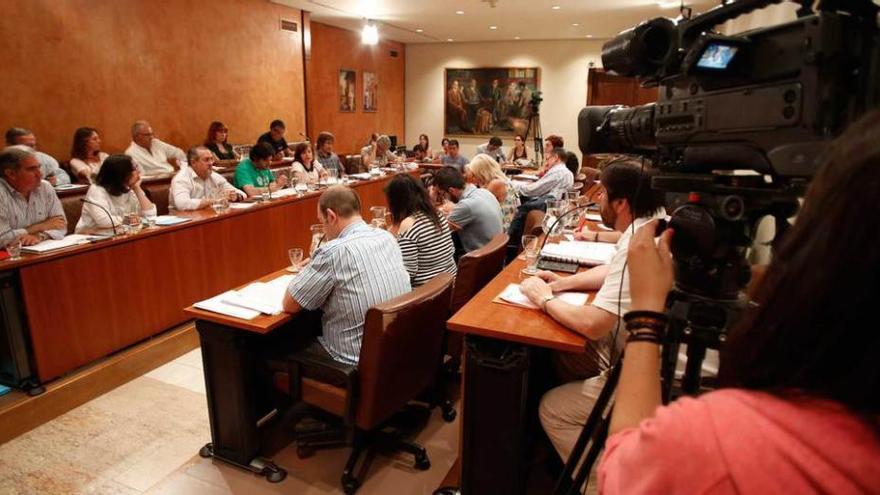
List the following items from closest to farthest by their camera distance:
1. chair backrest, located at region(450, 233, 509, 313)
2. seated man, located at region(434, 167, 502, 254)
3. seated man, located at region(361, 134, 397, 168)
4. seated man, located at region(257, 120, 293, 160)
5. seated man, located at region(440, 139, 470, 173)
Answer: chair backrest, located at region(450, 233, 509, 313) < seated man, located at region(434, 167, 502, 254) < seated man, located at region(257, 120, 293, 160) < seated man, located at region(361, 134, 397, 168) < seated man, located at region(440, 139, 470, 173)

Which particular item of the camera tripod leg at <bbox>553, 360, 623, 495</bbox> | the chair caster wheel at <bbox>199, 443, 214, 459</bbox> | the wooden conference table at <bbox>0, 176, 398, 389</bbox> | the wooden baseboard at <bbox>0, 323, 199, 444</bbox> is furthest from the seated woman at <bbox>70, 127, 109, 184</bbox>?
the camera tripod leg at <bbox>553, 360, 623, 495</bbox>

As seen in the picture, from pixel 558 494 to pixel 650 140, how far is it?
29.6 inches

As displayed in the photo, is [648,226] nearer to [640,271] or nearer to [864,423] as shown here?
[640,271]

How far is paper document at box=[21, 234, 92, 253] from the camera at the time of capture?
2.57m

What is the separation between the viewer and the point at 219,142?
21.2 ft

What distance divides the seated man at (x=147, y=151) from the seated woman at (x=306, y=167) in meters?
1.40

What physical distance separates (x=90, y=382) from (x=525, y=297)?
232cm

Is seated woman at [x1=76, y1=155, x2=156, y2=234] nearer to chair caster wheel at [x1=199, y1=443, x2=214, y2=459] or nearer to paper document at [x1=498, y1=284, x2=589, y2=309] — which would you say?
chair caster wheel at [x1=199, y1=443, x2=214, y2=459]

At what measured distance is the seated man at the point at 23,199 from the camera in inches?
115

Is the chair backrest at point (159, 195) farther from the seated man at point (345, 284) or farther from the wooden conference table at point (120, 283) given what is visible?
the seated man at point (345, 284)

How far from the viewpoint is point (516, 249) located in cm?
412

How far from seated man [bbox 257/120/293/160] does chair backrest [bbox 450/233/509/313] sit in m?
5.10

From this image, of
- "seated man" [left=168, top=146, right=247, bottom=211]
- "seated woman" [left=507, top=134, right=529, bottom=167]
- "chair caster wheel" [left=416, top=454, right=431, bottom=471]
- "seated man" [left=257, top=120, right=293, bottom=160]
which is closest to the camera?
"chair caster wheel" [left=416, top=454, right=431, bottom=471]

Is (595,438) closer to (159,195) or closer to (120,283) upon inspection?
(120,283)
